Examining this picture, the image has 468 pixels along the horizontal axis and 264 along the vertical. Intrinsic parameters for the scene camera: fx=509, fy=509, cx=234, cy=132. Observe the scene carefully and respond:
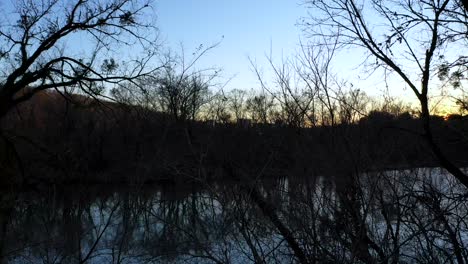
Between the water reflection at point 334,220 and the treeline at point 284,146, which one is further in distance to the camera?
the treeline at point 284,146

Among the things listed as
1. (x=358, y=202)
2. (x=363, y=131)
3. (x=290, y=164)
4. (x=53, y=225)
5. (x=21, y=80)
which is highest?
(x=21, y=80)

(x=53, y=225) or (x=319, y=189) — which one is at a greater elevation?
(x=319, y=189)

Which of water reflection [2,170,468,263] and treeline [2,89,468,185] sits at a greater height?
treeline [2,89,468,185]

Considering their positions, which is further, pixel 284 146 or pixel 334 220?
pixel 284 146

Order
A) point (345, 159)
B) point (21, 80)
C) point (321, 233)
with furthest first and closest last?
point (21, 80)
point (345, 159)
point (321, 233)

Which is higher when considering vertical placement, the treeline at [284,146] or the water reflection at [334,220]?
the treeline at [284,146]

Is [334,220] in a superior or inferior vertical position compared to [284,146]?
inferior

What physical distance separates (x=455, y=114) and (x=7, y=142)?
9.58m

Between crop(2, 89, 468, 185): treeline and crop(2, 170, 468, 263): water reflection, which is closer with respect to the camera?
crop(2, 170, 468, 263): water reflection

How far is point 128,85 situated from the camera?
39.8ft

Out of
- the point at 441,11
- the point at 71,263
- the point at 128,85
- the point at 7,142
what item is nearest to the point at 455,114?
the point at 441,11

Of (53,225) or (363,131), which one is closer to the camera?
A: (363,131)

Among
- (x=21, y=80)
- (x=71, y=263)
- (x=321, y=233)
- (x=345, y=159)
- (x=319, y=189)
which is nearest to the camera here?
(x=321, y=233)

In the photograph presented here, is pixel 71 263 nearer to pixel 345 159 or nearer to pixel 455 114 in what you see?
pixel 345 159
